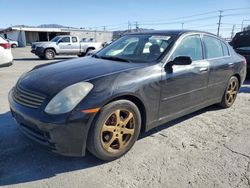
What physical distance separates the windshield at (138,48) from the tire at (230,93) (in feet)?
6.40

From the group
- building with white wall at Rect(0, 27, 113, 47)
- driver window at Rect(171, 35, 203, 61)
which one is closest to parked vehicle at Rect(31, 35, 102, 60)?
driver window at Rect(171, 35, 203, 61)

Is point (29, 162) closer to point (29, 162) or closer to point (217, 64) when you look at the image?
point (29, 162)

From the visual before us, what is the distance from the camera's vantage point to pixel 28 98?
2.81 metres

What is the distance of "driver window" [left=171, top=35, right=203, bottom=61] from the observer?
3697 mm

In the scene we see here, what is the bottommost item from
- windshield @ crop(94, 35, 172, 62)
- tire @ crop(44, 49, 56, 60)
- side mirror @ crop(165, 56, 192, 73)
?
tire @ crop(44, 49, 56, 60)

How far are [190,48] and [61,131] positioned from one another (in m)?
2.50

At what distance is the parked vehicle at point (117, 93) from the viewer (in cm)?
258

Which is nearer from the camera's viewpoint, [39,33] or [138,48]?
[138,48]

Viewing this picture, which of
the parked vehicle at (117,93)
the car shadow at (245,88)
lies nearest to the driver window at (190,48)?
the parked vehicle at (117,93)

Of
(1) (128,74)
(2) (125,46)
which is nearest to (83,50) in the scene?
(2) (125,46)

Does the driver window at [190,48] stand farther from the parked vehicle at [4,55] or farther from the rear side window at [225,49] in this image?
the parked vehicle at [4,55]

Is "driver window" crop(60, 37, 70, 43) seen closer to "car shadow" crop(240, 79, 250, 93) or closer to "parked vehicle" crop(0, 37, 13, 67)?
"parked vehicle" crop(0, 37, 13, 67)

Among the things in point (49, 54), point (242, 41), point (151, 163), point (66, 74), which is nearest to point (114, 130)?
point (151, 163)

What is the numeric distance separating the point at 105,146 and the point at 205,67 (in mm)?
2231
